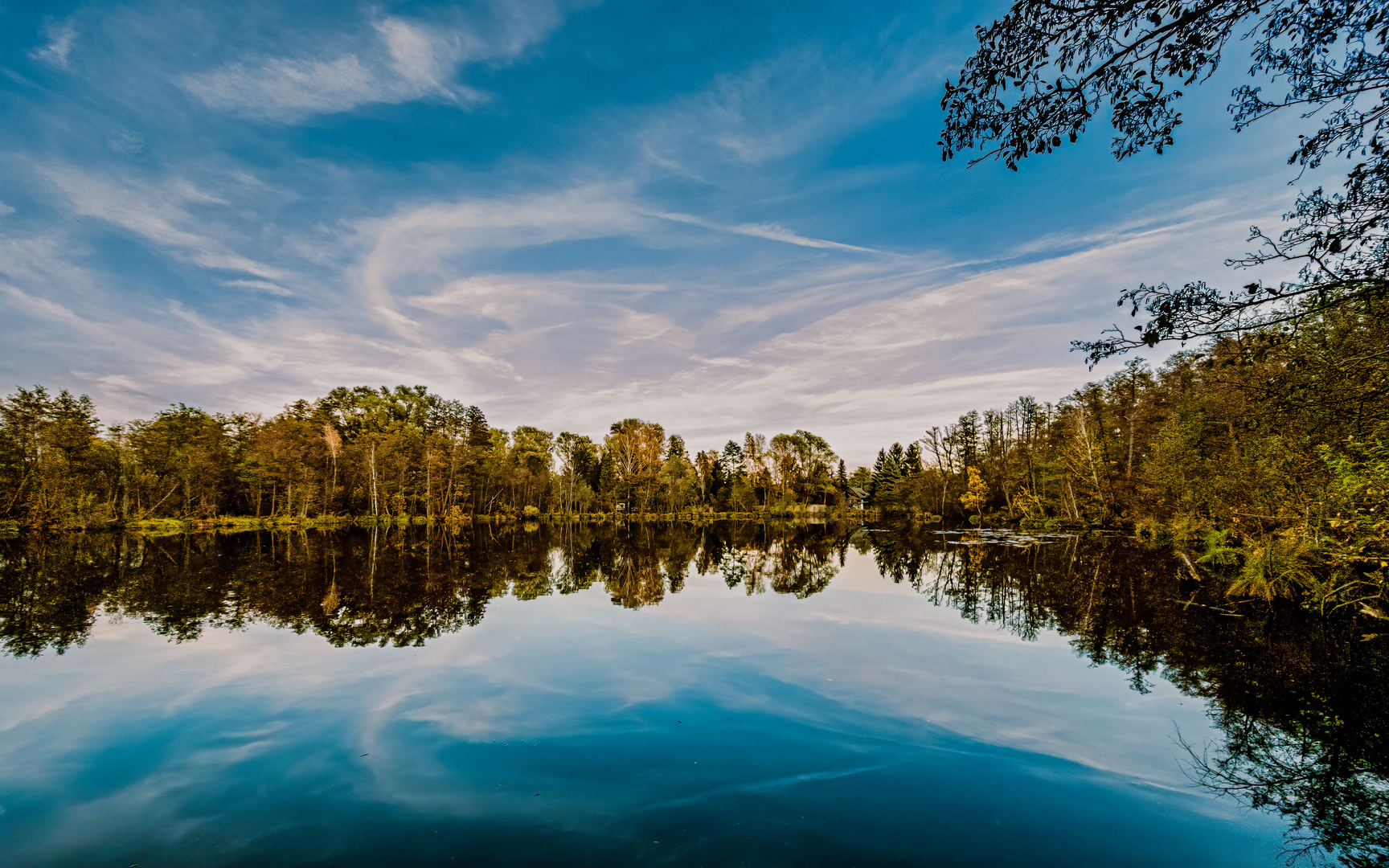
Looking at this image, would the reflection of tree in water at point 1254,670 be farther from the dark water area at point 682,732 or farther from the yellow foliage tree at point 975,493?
the yellow foliage tree at point 975,493

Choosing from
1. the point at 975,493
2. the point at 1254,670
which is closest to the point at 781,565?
the point at 1254,670

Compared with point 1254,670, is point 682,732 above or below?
above

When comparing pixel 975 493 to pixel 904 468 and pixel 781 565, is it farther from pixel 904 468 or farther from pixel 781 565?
pixel 781 565

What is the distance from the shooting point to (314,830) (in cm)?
435

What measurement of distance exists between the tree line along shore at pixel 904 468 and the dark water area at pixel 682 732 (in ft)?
10.3

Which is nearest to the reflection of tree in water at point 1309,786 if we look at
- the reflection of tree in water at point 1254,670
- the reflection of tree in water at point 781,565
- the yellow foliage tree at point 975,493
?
the reflection of tree in water at point 1254,670

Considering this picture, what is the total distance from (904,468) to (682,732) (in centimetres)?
7316

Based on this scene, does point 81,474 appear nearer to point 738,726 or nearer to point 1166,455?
point 738,726

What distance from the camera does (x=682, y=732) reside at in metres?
6.25

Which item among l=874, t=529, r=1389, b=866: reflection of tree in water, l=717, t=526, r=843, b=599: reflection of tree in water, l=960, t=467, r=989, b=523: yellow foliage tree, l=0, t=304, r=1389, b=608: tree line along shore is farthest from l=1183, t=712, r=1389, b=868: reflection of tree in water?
l=960, t=467, r=989, b=523: yellow foliage tree

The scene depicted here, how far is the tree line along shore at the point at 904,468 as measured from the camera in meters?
8.61

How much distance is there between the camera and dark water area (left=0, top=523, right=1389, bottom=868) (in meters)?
4.28

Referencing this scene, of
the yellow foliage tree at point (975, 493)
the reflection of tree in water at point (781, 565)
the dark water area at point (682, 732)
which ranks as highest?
the yellow foliage tree at point (975, 493)

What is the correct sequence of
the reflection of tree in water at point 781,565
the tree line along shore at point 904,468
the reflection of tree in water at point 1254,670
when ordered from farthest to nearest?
the reflection of tree in water at point 781,565 < the tree line along shore at point 904,468 < the reflection of tree in water at point 1254,670
